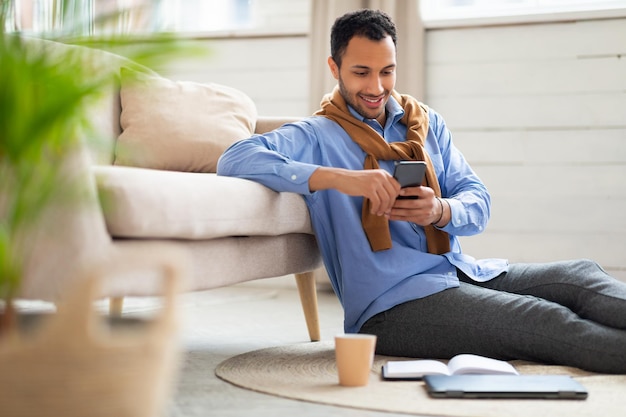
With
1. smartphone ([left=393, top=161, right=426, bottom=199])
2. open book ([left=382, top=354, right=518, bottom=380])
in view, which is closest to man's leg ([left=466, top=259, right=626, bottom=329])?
open book ([left=382, top=354, right=518, bottom=380])

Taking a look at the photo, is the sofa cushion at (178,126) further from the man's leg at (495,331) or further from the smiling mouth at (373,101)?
the man's leg at (495,331)

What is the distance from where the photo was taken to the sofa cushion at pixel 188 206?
167 cm

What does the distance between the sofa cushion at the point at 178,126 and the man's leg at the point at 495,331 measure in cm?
84

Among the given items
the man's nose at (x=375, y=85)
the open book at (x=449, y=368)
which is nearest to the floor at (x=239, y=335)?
the open book at (x=449, y=368)

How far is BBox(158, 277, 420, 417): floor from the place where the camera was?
1.67 m

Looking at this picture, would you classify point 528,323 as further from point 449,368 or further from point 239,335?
point 239,335

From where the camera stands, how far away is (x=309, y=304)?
2.56 metres

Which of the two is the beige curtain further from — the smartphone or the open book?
the open book

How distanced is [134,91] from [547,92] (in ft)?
5.74

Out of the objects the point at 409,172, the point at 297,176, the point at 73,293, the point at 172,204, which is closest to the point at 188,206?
the point at 172,204

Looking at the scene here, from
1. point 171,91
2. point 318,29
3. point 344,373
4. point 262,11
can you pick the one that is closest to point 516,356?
point 344,373

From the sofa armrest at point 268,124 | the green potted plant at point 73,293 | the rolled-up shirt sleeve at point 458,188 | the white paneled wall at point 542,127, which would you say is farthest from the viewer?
the white paneled wall at point 542,127

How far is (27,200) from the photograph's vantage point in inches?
44.7

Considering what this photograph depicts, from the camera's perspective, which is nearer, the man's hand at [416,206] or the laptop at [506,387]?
the laptop at [506,387]
